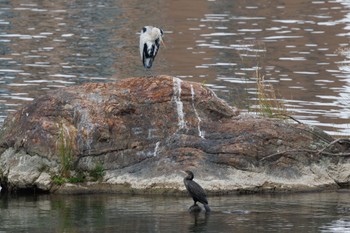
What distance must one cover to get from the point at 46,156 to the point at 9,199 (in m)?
0.85

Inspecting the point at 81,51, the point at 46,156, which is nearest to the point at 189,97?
the point at 46,156

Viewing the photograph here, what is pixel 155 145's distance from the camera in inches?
676

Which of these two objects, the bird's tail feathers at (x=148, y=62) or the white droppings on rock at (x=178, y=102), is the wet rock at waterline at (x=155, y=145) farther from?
the bird's tail feathers at (x=148, y=62)

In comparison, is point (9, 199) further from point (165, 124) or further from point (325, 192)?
point (325, 192)

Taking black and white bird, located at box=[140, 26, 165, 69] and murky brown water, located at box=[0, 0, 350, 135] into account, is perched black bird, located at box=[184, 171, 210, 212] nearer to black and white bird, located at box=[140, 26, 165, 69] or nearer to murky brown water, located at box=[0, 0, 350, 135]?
black and white bird, located at box=[140, 26, 165, 69]

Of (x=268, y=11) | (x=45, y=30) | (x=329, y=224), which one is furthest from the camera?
(x=268, y=11)

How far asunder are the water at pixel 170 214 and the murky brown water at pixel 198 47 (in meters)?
5.96

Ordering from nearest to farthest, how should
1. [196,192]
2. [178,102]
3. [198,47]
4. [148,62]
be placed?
[196,192], [178,102], [148,62], [198,47]

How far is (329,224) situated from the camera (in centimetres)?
1449

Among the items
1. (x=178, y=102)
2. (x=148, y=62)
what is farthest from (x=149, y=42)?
(x=178, y=102)

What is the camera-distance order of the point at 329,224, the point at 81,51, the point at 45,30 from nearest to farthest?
1. the point at 329,224
2. the point at 81,51
3. the point at 45,30

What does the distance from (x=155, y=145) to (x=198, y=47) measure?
1816cm

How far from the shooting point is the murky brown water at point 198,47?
27.1m

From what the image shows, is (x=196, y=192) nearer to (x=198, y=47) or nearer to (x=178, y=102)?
(x=178, y=102)
